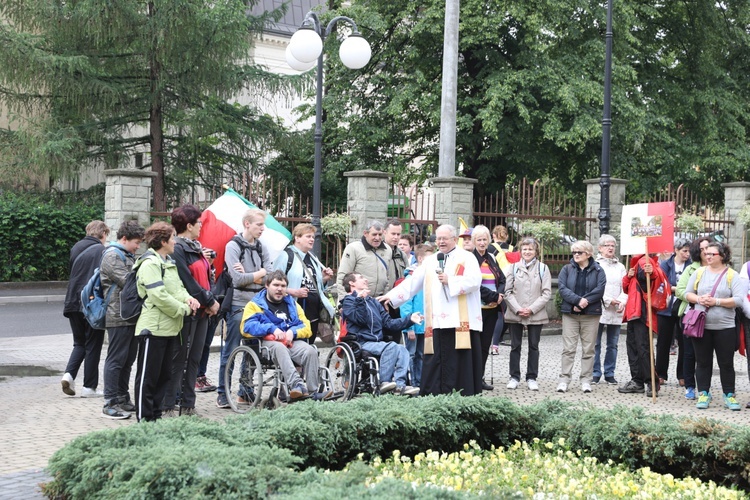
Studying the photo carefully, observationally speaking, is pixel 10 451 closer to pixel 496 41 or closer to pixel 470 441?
→ pixel 470 441

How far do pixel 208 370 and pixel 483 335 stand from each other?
3.70m

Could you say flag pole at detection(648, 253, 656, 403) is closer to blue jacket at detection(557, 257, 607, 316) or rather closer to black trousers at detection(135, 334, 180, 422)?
blue jacket at detection(557, 257, 607, 316)

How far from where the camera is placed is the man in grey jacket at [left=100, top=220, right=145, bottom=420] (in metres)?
9.27

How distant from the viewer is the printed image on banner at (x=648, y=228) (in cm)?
1137

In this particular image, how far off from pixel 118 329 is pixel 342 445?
3.81 meters

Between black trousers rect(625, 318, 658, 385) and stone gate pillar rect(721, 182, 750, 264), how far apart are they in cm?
1092

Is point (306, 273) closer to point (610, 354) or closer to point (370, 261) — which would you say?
point (370, 261)

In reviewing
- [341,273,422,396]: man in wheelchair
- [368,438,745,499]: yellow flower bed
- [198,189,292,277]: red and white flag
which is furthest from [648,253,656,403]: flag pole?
[368,438,745,499]: yellow flower bed

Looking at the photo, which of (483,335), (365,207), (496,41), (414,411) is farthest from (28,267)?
(414,411)

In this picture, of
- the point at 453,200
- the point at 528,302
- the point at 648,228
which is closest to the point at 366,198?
the point at 453,200

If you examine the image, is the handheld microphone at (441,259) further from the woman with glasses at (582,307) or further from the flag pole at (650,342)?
the flag pole at (650,342)

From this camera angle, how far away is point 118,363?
935cm

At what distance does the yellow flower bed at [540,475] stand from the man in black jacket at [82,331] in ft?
15.4

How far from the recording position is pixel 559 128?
25.9m
